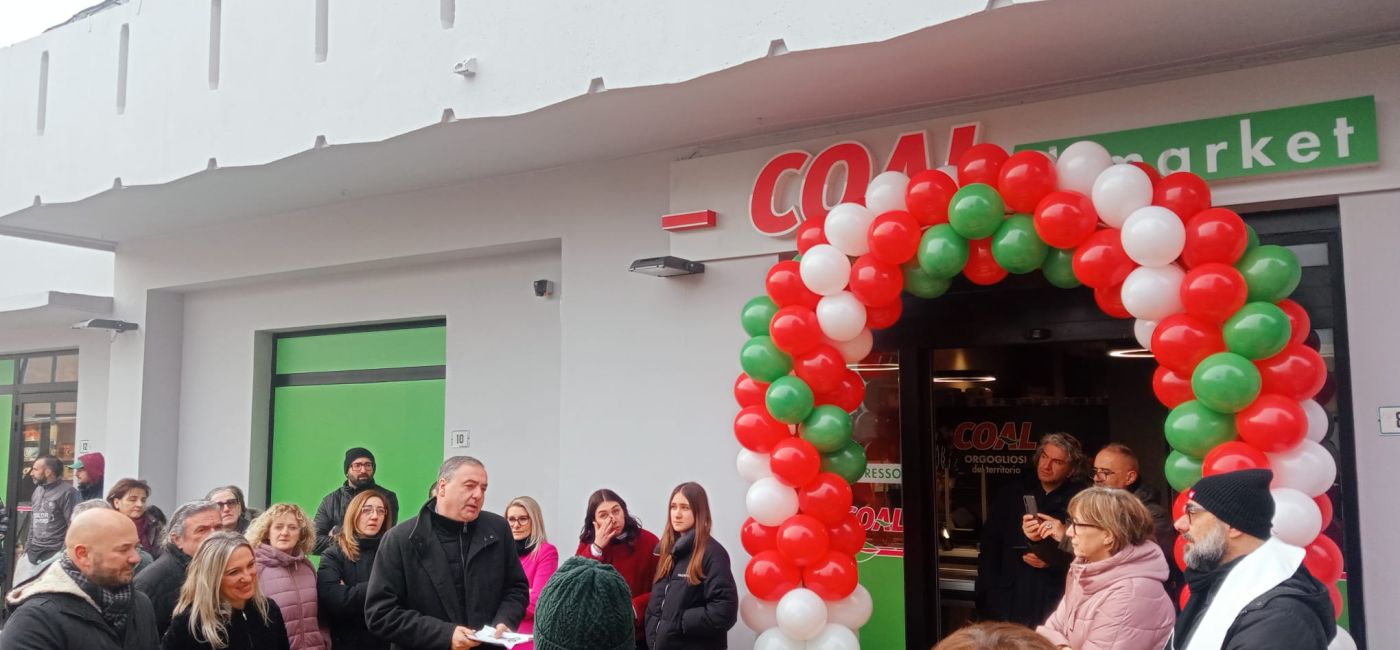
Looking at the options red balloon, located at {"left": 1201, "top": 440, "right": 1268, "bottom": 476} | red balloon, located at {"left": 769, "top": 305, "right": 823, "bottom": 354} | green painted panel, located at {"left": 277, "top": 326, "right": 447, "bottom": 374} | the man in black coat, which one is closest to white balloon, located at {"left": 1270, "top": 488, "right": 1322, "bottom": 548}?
red balloon, located at {"left": 1201, "top": 440, "right": 1268, "bottom": 476}

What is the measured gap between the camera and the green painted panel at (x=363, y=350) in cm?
819

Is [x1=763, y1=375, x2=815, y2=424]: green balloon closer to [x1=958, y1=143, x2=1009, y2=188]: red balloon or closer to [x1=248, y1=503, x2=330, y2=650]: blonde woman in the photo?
[x1=958, y1=143, x2=1009, y2=188]: red balloon

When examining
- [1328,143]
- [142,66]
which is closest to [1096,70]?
[1328,143]

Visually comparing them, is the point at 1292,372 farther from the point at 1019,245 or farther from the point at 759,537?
the point at 759,537

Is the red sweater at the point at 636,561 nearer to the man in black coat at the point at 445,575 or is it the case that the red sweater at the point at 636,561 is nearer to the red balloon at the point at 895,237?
the man in black coat at the point at 445,575

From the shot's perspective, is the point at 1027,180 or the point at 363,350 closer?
the point at 1027,180

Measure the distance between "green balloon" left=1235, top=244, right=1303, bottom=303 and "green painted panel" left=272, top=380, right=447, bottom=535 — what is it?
18.9 feet

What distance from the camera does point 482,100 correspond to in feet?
18.6

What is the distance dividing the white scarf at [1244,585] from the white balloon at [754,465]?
235cm

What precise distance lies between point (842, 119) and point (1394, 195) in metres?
2.56

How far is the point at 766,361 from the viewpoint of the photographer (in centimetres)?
488

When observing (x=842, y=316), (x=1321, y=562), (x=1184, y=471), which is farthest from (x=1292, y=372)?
(x=842, y=316)

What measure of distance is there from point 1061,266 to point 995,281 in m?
0.30

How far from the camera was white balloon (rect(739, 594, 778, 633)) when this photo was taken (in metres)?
4.87
